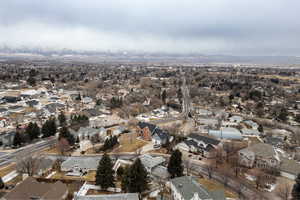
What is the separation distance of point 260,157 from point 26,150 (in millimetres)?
46427

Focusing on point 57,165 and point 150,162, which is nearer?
point 150,162

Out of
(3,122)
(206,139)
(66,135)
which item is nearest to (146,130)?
(206,139)

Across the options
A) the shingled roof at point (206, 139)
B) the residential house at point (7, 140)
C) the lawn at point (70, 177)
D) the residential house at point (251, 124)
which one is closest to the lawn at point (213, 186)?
the shingled roof at point (206, 139)

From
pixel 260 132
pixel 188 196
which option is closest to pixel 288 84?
pixel 260 132

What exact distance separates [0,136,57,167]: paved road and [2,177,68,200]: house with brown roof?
41.6 feet

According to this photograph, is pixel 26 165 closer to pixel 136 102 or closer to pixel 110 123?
pixel 110 123

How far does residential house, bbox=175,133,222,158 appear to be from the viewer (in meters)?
39.6

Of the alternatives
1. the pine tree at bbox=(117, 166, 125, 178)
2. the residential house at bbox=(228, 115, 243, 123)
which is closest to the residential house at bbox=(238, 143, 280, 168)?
the pine tree at bbox=(117, 166, 125, 178)

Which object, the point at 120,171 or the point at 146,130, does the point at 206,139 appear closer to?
the point at 146,130

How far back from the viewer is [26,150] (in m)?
40.2

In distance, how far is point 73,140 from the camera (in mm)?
43500

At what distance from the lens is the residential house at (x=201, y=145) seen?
3963 centimetres

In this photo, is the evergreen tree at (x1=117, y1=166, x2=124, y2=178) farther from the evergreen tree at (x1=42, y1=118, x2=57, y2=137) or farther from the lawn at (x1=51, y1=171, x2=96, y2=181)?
the evergreen tree at (x1=42, y1=118, x2=57, y2=137)

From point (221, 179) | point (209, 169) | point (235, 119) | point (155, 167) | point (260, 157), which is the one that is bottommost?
point (221, 179)
